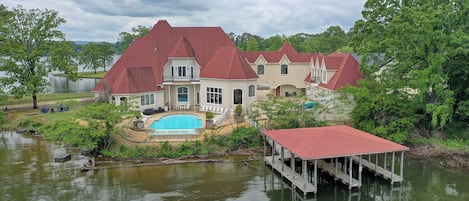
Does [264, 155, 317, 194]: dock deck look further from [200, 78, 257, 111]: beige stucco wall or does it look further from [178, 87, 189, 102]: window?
[178, 87, 189, 102]: window

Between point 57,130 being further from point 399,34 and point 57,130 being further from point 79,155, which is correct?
point 399,34

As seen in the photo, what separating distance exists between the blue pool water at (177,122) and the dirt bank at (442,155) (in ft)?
47.2

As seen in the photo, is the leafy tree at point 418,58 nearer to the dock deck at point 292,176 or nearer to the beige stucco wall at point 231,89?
the dock deck at point 292,176

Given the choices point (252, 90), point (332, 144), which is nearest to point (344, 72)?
point (252, 90)

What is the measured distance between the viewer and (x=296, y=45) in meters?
71.8

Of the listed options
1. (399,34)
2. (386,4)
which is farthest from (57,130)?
(386,4)

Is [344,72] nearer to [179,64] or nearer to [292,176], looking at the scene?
[179,64]

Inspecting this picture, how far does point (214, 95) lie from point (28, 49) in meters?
18.2

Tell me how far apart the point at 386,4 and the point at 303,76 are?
13743 millimetres

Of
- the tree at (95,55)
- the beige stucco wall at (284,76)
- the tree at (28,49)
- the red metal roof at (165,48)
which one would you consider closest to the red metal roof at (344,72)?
the beige stucco wall at (284,76)

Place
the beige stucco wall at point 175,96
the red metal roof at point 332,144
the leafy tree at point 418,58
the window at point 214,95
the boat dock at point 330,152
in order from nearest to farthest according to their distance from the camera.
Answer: the red metal roof at point 332,144 → the boat dock at point 330,152 → the leafy tree at point 418,58 → the window at point 214,95 → the beige stucco wall at point 175,96

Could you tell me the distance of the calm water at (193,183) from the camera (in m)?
16.7

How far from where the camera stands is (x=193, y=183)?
18.2 m

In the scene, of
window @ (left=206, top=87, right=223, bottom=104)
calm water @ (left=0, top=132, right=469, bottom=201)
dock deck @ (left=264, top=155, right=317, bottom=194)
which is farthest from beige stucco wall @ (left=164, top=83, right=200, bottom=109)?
dock deck @ (left=264, top=155, right=317, bottom=194)
